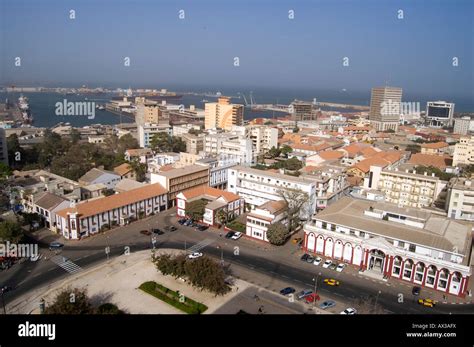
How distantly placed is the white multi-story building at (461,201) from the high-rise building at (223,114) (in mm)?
41167

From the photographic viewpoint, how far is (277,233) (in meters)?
19.4

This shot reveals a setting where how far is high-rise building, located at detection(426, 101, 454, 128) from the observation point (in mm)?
83000

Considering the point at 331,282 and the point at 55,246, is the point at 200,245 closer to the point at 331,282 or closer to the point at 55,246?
the point at 331,282

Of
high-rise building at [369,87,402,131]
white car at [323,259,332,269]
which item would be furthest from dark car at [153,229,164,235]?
high-rise building at [369,87,402,131]

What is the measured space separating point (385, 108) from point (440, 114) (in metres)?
19.0

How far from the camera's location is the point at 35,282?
15.5 m

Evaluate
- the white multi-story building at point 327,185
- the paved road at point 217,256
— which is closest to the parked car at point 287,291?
the paved road at point 217,256

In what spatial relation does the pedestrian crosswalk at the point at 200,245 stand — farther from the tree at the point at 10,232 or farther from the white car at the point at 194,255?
the tree at the point at 10,232

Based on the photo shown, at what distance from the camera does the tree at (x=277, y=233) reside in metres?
19.4

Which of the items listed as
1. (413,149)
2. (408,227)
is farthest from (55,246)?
A: (413,149)

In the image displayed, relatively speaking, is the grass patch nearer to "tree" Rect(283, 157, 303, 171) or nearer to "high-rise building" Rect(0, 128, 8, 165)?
"tree" Rect(283, 157, 303, 171)

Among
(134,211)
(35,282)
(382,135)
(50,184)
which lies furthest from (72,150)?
(382,135)

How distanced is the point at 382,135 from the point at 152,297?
49.4m

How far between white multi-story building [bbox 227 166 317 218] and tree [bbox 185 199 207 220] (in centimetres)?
424
